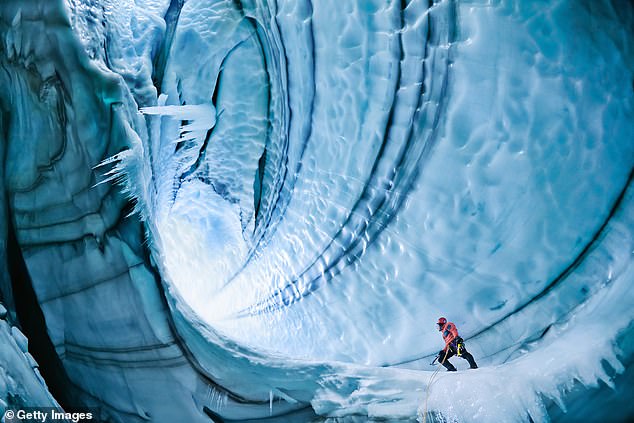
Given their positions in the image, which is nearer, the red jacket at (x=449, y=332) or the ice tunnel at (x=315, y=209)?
the ice tunnel at (x=315, y=209)

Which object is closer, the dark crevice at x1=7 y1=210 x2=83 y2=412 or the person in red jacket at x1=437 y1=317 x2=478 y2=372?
the dark crevice at x1=7 y1=210 x2=83 y2=412

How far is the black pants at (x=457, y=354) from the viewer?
1.01m

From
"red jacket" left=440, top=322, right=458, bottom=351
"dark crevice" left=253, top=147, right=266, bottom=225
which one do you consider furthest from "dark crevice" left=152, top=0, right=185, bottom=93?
"red jacket" left=440, top=322, right=458, bottom=351

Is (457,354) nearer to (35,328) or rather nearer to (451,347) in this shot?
(451,347)

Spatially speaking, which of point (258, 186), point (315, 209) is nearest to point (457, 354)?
point (315, 209)

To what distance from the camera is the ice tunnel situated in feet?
2.65

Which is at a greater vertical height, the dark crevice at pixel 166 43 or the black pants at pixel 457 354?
the dark crevice at pixel 166 43

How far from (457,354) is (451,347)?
0.06 ft

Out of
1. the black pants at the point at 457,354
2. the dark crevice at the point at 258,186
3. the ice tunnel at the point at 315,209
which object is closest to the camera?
the ice tunnel at the point at 315,209

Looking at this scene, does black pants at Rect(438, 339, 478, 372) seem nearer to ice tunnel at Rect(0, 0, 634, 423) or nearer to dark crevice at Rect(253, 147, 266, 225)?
ice tunnel at Rect(0, 0, 634, 423)

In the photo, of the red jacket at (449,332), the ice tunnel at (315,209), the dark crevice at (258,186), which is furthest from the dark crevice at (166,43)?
the red jacket at (449,332)

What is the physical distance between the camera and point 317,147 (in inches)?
50.8

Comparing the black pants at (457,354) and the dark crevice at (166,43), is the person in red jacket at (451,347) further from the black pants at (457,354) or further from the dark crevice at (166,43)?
the dark crevice at (166,43)

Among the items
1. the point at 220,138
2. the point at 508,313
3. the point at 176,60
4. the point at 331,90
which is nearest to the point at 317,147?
the point at 331,90
